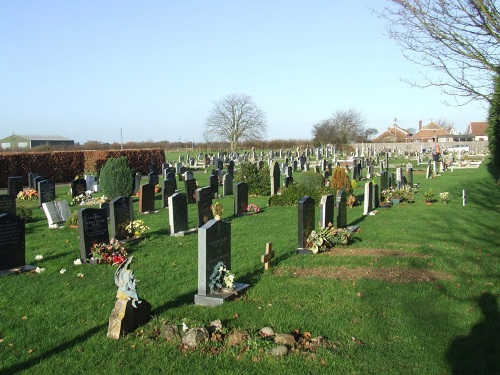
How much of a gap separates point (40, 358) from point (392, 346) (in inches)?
150

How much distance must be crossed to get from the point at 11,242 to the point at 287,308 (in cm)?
557

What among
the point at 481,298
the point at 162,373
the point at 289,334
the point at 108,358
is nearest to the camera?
the point at 162,373

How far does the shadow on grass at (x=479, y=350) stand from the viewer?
523cm

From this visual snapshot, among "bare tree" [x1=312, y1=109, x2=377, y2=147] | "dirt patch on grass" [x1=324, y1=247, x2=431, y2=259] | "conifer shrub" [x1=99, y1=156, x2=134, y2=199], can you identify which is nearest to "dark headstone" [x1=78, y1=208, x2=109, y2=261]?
"dirt patch on grass" [x1=324, y1=247, x2=431, y2=259]

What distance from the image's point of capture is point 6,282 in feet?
28.9

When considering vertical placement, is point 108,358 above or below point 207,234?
below

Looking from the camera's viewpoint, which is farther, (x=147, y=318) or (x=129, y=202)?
(x=129, y=202)

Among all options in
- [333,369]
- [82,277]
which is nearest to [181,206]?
[82,277]

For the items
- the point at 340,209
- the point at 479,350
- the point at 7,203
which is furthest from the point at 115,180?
the point at 479,350

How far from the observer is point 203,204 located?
14672mm

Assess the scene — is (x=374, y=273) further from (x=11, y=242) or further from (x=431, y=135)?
(x=431, y=135)

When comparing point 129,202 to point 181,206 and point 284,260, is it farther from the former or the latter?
point 284,260

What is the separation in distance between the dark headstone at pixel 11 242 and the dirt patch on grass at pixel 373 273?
4.79 meters

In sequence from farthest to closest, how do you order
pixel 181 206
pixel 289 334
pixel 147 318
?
1. pixel 181 206
2. pixel 147 318
3. pixel 289 334
